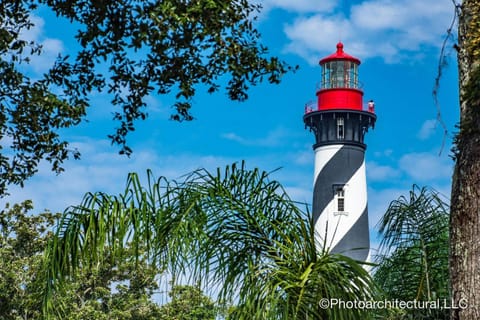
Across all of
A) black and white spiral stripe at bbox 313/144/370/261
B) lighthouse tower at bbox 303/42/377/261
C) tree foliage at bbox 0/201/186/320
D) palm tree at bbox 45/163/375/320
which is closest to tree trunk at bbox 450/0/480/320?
palm tree at bbox 45/163/375/320

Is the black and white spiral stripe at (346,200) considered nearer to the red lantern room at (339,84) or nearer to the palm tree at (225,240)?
the red lantern room at (339,84)

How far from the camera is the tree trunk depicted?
548 centimetres

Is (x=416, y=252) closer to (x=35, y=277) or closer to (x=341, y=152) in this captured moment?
(x=35, y=277)

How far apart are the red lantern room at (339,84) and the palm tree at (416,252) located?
25466 millimetres

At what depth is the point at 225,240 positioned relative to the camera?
641 centimetres

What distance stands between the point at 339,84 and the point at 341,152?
103 inches

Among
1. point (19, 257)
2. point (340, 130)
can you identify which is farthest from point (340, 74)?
point (19, 257)

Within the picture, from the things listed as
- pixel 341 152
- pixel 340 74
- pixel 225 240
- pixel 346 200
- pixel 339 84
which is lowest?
pixel 225 240

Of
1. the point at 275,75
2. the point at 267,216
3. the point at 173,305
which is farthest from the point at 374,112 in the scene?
the point at 267,216

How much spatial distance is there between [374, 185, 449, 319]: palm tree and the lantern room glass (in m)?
25.6

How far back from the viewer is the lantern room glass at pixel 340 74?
107ft

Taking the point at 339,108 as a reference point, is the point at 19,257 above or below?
below

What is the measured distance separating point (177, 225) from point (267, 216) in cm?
70

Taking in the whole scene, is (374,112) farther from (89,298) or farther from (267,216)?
(267,216)
